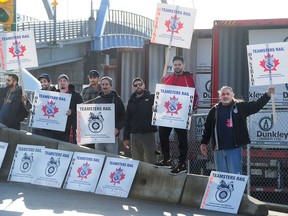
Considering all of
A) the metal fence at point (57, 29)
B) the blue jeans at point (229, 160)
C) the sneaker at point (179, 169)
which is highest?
the metal fence at point (57, 29)

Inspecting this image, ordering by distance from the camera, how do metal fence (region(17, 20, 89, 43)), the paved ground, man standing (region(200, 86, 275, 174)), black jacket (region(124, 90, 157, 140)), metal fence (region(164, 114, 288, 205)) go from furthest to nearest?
metal fence (region(17, 20, 89, 43)) → metal fence (region(164, 114, 288, 205)) → black jacket (region(124, 90, 157, 140)) → man standing (region(200, 86, 275, 174)) → the paved ground

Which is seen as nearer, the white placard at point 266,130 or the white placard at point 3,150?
the white placard at point 3,150

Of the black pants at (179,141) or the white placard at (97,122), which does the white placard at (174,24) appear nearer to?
the black pants at (179,141)

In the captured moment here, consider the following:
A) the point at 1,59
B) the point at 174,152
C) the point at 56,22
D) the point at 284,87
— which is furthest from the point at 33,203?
the point at 56,22

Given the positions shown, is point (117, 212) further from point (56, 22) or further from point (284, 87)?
point (56, 22)

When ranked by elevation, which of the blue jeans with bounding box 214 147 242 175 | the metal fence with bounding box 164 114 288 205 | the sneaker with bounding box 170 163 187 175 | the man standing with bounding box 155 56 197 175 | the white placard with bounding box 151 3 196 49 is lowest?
the metal fence with bounding box 164 114 288 205

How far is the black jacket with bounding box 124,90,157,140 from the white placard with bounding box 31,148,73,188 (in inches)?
45.2

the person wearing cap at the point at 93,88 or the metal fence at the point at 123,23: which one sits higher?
the metal fence at the point at 123,23

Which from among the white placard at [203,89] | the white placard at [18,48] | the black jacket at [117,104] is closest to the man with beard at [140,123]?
the black jacket at [117,104]

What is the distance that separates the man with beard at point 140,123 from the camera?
11219mm

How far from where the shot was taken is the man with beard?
442 inches

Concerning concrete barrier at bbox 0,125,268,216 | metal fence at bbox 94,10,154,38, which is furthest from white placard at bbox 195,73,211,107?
metal fence at bbox 94,10,154,38

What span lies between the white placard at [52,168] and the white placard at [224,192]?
2443 mm

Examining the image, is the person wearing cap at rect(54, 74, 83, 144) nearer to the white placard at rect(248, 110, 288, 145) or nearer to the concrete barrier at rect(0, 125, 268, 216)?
the concrete barrier at rect(0, 125, 268, 216)
